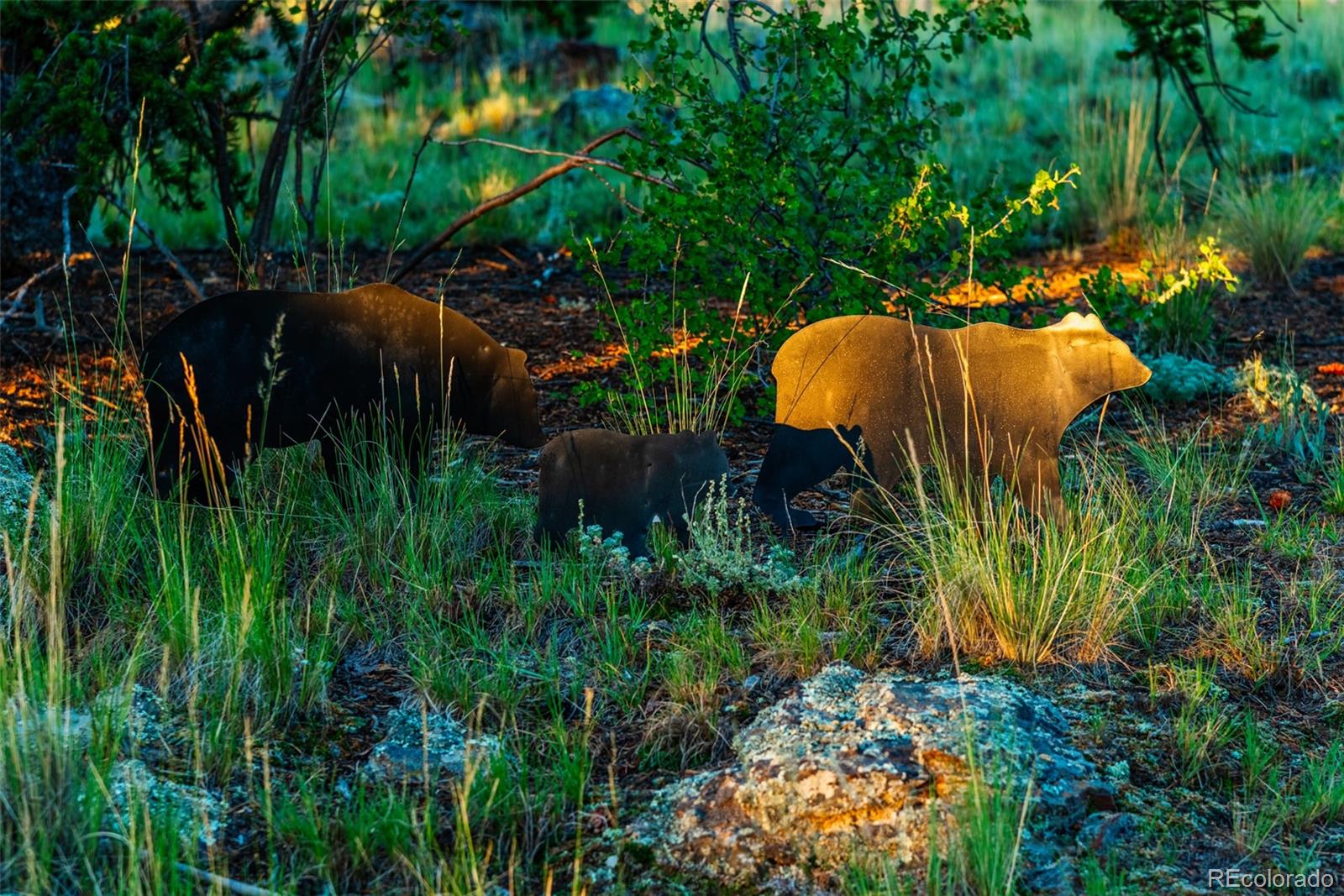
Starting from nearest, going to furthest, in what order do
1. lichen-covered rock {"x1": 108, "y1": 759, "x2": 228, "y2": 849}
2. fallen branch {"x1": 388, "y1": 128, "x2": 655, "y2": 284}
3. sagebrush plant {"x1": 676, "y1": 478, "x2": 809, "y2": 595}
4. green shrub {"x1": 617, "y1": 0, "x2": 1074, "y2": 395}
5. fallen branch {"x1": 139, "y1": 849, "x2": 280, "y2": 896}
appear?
fallen branch {"x1": 139, "y1": 849, "x2": 280, "y2": 896}
lichen-covered rock {"x1": 108, "y1": 759, "x2": 228, "y2": 849}
sagebrush plant {"x1": 676, "y1": 478, "x2": 809, "y2": 595}
green shrub {"x1": 617, "y1": 0, "x2": 1074, "y2": 395}
fallen branch {"x1": 388, "y1": 128, "x2": 655, "y2": 284}

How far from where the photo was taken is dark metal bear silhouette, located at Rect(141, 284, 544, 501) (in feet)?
13.6

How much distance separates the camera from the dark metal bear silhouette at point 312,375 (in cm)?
415

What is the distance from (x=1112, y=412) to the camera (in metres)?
5.97

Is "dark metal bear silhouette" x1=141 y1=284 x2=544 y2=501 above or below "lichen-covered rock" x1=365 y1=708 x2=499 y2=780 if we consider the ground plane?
above

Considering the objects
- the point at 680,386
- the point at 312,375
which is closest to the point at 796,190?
the point at 680,386

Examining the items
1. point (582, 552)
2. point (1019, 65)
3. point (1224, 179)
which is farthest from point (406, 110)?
point (582, 552)

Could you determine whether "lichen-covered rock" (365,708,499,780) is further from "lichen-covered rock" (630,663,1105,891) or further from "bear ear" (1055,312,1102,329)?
"bear ear" (1055,312,1102,329)

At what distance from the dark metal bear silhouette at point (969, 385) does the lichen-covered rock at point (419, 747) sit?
1.25 metres

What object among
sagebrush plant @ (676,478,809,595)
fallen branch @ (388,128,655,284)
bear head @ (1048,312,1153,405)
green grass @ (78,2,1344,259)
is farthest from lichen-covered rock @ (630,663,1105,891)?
green grass @ (78,2,1344,259)

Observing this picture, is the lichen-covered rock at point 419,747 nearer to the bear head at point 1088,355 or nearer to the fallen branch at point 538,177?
the bear head at point 1088,355

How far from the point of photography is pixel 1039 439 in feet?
13.8

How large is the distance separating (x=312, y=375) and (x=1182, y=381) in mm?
3671

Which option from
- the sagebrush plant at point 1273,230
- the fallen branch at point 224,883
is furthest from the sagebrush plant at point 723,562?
the sagebrush plant at point 1273,230

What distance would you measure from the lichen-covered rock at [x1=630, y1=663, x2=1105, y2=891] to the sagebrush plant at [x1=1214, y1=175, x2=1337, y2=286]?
17.9ft
